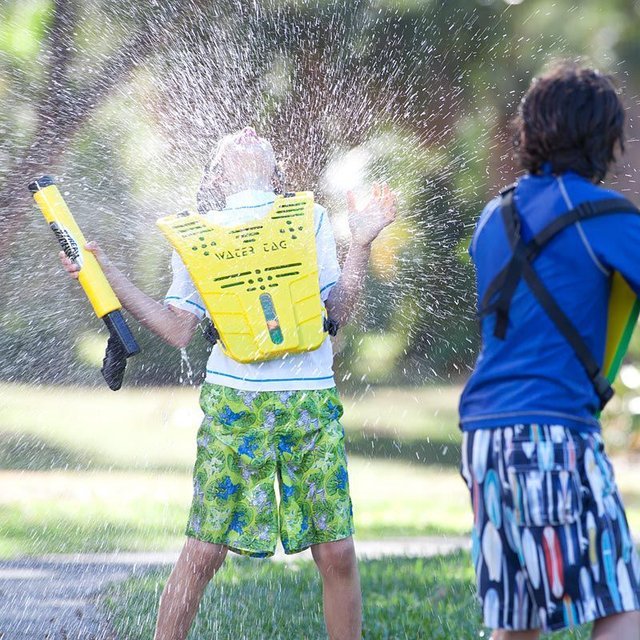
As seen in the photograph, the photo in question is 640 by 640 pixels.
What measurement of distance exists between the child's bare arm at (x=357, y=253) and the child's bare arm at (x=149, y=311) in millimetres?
438

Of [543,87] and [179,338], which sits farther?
[179,338]

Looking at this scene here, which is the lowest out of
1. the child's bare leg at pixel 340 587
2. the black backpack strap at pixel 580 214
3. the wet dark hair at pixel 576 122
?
the child's bare leg at pixel 340 587

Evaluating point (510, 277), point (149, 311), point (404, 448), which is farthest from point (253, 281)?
point (404, 448)

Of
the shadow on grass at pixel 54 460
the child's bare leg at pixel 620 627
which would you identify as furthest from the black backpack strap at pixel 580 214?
the shadow on grass at pixel 54 460

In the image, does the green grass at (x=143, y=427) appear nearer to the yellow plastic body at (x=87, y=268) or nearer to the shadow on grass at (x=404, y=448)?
the shadow on grass at (x=404, y=448)

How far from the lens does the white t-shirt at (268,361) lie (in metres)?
3.94

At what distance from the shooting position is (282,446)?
12.9 ft

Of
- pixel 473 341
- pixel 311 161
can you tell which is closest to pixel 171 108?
pixel 311 161

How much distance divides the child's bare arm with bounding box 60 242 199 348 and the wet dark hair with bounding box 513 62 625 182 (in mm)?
1416

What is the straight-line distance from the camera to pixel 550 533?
9.27 ft

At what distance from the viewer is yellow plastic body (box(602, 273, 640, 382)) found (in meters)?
2.91

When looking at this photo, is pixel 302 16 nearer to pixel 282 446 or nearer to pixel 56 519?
pixel 56 519

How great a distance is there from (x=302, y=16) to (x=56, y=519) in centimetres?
510

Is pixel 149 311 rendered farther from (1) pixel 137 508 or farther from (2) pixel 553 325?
(1) pixel 137 508
